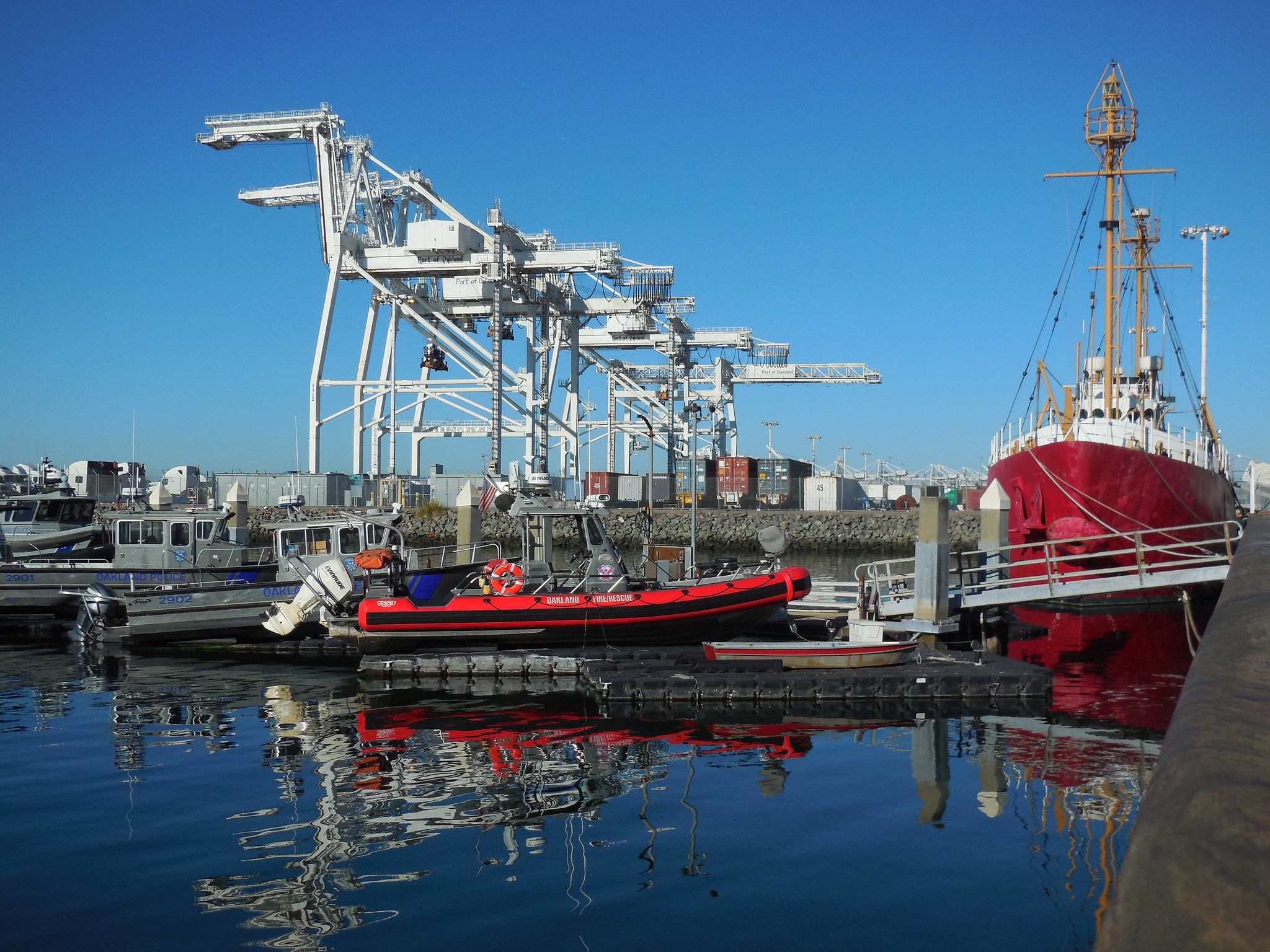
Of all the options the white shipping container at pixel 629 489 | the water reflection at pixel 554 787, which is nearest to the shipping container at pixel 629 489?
the white shipping container at pixel 629 489

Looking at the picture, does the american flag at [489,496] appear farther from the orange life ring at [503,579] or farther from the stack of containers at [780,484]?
the stack of containers at [780,484]

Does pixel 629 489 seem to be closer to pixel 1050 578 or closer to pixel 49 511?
pixel 49 511

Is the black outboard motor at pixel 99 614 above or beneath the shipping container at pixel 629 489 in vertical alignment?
beneath

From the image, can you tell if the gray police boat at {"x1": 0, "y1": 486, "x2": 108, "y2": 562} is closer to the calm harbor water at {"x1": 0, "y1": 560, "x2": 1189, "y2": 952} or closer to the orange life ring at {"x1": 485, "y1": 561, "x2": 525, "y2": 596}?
the calm harbor water at {"x1": 0, "y1": 560, "x2": 1189, "y2": 952}

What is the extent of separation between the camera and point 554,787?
990cm

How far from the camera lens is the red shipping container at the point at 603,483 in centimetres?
5819

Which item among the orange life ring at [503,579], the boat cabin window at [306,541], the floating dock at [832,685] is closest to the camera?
the floating dock at [832,685]

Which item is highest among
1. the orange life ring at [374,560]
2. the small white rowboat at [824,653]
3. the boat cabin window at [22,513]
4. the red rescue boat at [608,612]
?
the boat cabin window at [22,513]

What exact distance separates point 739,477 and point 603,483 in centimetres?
823

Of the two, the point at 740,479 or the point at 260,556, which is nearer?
the point at 260,556

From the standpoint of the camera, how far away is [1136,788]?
9438mm

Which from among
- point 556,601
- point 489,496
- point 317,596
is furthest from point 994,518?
point 317,596

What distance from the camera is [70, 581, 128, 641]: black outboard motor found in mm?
19219

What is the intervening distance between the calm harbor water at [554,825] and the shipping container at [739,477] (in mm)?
45259
